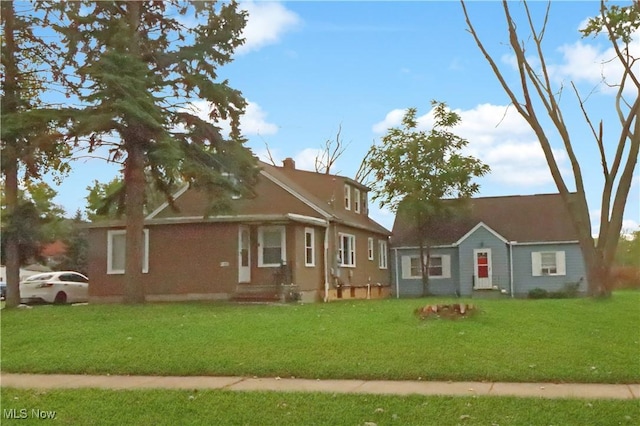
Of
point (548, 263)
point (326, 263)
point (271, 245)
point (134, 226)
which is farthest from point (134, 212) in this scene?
point (548, 263)

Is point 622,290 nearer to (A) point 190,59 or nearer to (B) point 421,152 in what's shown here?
(B) point 421,152

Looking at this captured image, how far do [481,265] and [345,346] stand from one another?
22.1 metres

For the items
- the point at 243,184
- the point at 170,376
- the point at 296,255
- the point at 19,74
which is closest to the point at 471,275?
the point at 296,255

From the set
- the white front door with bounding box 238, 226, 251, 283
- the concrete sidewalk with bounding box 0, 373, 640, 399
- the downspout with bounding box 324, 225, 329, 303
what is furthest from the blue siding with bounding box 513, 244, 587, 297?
the concrete sidewalk with bounding box 0, 373, 640, 399

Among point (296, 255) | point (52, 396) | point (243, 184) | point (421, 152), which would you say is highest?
point (421, 152)

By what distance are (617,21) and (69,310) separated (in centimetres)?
1561

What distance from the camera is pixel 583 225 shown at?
20.7 metres

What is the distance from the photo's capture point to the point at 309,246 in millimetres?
25078

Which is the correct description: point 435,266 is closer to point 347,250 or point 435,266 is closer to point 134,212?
point 347,250

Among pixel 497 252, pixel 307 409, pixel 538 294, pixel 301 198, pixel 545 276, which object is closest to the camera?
pixel 307 409

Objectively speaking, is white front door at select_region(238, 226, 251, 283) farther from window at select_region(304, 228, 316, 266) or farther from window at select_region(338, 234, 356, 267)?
window at select_region(338, 234, 356, 267)

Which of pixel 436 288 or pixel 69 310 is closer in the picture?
pixel 69 310

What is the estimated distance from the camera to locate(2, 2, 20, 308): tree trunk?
1939cm

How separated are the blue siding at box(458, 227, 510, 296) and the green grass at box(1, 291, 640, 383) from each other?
1644 cm
